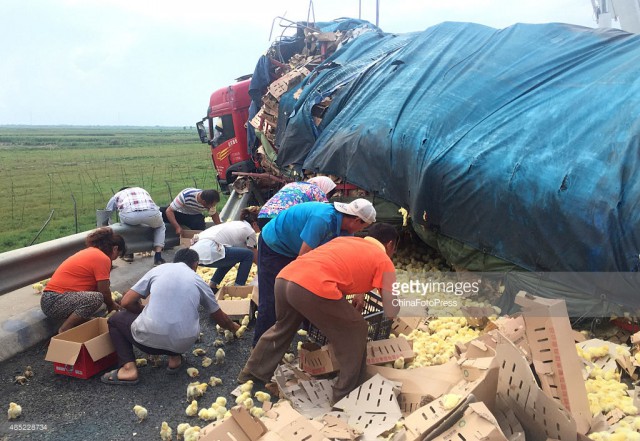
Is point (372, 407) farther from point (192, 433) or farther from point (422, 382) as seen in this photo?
point (192, 433)

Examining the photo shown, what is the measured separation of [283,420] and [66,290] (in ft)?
9.68

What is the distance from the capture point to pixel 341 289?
3605mm

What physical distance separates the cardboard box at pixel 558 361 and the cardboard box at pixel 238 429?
177 cm

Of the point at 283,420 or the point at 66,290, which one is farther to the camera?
the point at 66,290

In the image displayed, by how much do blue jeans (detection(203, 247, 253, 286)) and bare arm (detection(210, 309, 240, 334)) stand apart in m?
1.23

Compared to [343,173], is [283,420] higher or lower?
lower

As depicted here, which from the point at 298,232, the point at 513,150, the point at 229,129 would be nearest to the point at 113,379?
the point at 298,232

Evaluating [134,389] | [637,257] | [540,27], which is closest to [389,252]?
[637,257]

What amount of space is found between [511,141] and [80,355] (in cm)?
442

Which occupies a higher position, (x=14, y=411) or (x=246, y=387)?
(x=14, y=411)

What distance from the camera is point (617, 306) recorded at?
4316 mm

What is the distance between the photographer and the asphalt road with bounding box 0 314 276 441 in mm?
3576

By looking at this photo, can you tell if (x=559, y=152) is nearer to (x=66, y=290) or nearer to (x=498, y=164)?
(x=498, y=164)

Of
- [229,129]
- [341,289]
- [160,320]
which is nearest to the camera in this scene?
[341,289]
